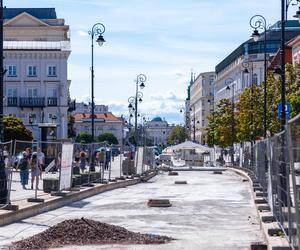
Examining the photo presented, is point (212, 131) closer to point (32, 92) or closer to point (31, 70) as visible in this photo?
point (32, 92)

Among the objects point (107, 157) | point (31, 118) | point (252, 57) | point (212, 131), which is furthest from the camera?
point (252, 57)

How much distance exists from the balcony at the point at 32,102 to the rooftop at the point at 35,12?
25863 millimetres

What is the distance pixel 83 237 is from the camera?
13789 millimetres

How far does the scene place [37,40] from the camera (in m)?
109

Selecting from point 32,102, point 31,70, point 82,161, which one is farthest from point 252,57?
point 82,161

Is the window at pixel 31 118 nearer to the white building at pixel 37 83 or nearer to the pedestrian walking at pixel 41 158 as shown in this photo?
the white building at pixel 37 83

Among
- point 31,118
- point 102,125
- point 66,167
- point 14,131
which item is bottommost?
point 66,167

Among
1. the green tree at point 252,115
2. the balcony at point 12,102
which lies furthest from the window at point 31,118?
the green tree at point 252,115

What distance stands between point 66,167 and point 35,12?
98.7m

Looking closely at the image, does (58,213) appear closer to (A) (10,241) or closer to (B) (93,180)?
(A) (10,241)

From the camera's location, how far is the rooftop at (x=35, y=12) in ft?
392

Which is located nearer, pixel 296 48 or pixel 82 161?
pixel 82 161

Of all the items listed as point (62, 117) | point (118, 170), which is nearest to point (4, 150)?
point (118, 170)

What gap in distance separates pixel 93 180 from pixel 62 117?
63.6 metres
